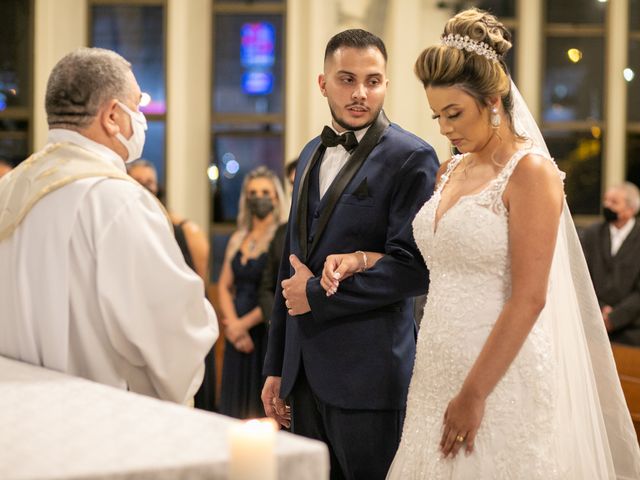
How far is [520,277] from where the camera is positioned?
2.65 m

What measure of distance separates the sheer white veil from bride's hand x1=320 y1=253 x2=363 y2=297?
22.9 inches

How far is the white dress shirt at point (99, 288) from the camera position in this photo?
2.45m

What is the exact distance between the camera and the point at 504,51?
2.91 m

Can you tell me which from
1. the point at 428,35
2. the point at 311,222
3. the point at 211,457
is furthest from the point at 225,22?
the point at 211,457

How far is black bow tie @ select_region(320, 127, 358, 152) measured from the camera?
10.6 feet

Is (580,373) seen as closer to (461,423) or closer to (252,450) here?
(461,423)

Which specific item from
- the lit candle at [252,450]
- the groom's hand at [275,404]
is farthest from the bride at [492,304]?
the lit candle at [252,450]

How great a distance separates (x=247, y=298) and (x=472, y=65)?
13.3 feet

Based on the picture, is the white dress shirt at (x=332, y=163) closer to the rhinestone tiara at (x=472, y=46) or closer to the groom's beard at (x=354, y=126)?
the groom's beard at (x=354, y=126)

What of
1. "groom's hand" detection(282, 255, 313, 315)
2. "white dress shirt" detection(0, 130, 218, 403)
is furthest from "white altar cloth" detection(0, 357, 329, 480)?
"groom's hand" detection(282, 255, 313, 315)

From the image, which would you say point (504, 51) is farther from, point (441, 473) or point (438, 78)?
point (441, 473)

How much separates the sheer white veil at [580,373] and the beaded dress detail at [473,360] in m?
0.12

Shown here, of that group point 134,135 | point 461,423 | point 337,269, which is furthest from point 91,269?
point 461,423

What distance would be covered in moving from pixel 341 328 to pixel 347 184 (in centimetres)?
46
